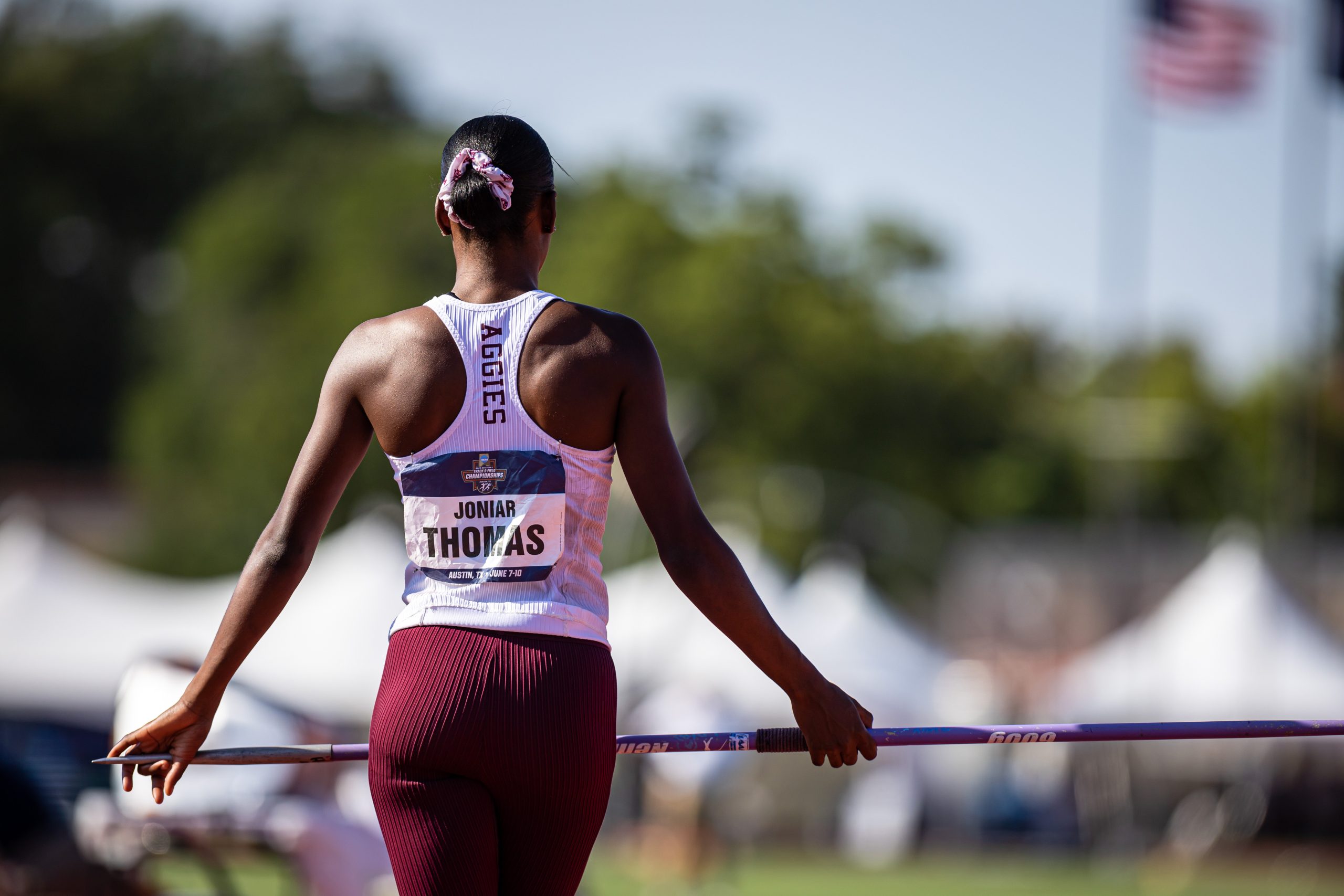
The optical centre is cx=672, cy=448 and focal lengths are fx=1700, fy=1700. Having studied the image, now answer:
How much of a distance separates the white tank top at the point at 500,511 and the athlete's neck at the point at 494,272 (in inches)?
2.4

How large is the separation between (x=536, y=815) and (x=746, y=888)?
49.7ft

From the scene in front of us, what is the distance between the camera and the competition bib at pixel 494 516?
9.95 ft

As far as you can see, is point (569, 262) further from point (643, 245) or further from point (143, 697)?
point (143, 697)

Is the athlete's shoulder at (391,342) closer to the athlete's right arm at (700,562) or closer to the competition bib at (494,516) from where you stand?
the competition bib at (494,516)

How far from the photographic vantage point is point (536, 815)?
294 cm

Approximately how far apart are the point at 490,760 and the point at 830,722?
67 centimetres

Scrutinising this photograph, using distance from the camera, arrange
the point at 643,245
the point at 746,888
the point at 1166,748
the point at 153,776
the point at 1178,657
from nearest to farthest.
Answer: the point at 153,776
the point at 746,888
the point at 1178,657
the point at 1166,748
the point at 643,245

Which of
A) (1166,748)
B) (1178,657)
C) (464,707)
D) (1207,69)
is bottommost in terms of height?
(1166,748)

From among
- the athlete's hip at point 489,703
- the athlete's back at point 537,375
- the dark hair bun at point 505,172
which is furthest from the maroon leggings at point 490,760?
the dark hair bun at point 505,172

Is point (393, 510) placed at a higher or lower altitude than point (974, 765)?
higher

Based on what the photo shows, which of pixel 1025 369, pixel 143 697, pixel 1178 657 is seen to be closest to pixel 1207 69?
pixel 1178 657

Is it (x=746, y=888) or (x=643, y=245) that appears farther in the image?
(x=643, y=245)

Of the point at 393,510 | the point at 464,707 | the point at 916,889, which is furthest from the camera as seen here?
the point at 393,510

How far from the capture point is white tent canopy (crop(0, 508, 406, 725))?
17.9m
